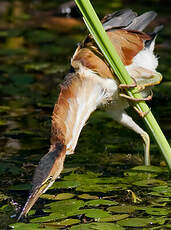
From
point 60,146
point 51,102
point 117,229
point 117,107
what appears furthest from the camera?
point 51,102

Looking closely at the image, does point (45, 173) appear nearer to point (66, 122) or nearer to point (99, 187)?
point (66, 122)

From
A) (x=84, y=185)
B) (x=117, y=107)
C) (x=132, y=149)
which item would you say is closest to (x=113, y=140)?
(x=132, y=149)

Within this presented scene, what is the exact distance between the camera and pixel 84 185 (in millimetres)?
4590

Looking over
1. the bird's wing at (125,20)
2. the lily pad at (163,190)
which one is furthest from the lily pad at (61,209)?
the bird's wing at (125,20)

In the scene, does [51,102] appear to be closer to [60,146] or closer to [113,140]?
[113,140]

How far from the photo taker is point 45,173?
3.84 meters

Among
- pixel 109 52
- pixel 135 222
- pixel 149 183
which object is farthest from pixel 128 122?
pixel 109 52

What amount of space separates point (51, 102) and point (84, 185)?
2247 millimetres

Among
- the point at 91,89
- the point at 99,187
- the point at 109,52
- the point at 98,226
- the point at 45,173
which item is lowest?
the point at 99,187

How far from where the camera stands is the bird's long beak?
382 cm

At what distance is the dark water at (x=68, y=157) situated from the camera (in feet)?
13.2

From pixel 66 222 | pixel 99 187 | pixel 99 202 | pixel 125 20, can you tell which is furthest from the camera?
pixel 125 20

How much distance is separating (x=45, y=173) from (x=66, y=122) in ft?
1.56

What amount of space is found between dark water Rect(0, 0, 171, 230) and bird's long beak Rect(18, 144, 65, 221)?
136 mm
